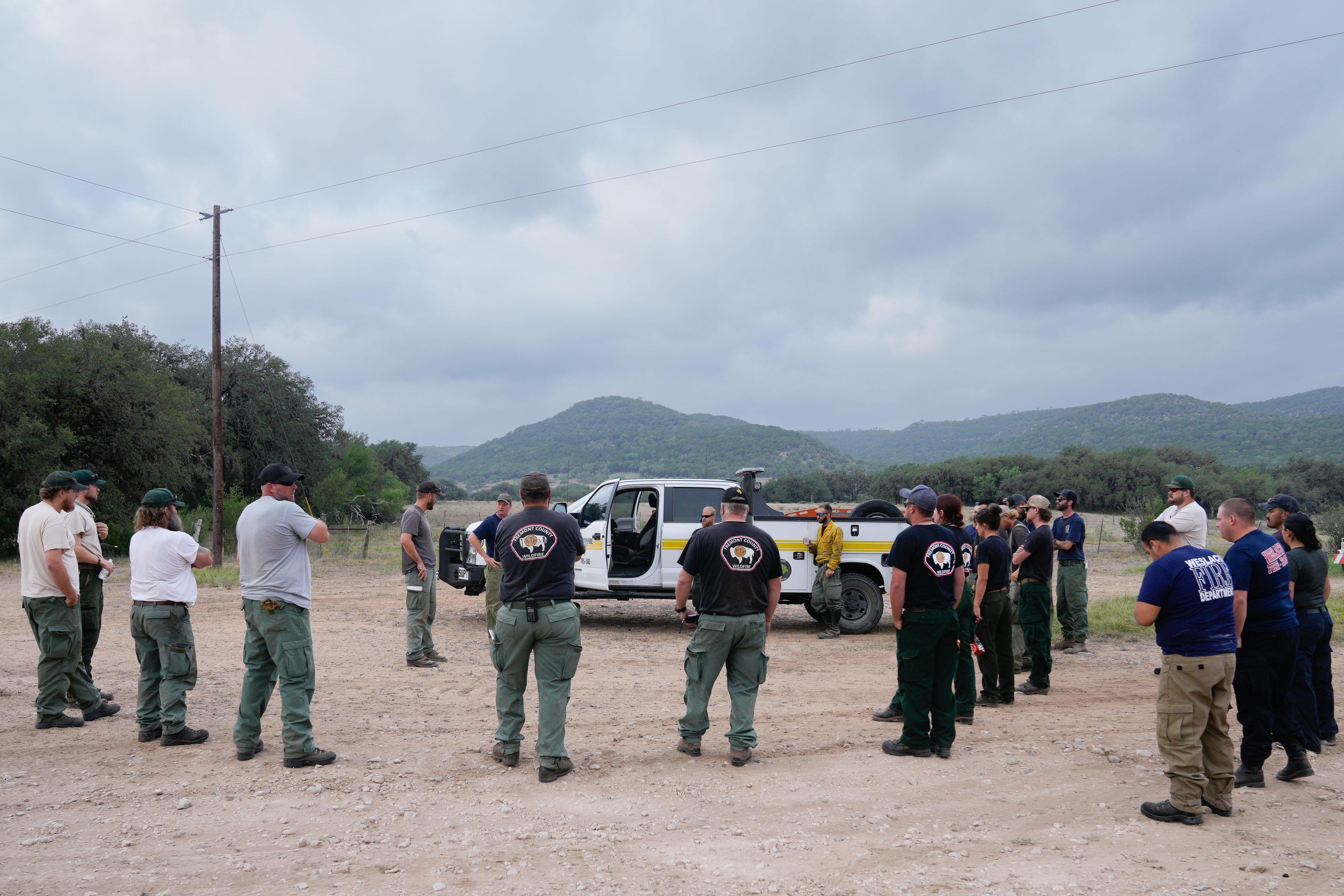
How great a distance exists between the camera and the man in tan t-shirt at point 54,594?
602 cm

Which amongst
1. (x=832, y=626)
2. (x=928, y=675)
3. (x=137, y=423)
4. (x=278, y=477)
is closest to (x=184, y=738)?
(x=278, y=477)

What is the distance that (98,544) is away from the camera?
21.6ft

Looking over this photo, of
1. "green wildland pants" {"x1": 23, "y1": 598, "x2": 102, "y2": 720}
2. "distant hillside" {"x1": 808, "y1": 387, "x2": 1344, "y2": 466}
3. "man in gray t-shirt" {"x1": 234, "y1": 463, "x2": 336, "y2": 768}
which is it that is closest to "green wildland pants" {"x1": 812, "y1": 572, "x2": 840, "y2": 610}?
"man in gray t-shirt" {"x1": 234, "y1": 463, "x2": 336, "y2": 768}

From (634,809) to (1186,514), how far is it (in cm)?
583

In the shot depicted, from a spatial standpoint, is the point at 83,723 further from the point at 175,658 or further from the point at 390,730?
the point at 390,730

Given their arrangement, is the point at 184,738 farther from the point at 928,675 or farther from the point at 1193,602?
the point at 1193,602

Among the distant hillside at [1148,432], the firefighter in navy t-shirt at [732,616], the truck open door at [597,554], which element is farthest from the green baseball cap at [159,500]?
the distant hillside at [1148,432]

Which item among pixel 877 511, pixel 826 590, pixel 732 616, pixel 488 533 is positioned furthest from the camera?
pixel 877 511

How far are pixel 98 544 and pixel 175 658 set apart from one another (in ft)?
5.06

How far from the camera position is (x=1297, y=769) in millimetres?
5223

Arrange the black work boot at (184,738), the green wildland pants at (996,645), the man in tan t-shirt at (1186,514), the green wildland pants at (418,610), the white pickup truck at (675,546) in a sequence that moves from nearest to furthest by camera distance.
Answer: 1. the black work boot at (184,738)
2. the green wildland pants at (996,645)
3. the man in tan t-shirt at (1186,514)
4. the green wildland pants at (418,610)
5. the white pickup truck at (675,546)

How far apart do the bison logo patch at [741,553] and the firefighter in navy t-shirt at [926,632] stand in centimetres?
93

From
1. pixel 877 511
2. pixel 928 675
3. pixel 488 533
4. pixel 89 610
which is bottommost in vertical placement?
pixel 928 675

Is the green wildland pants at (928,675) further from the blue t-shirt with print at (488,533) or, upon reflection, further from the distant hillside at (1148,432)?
the distant hillside at (1148,432)
